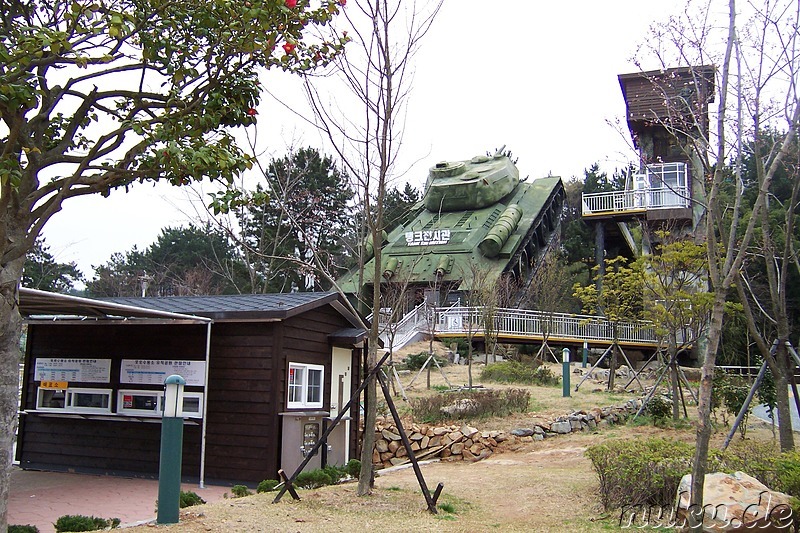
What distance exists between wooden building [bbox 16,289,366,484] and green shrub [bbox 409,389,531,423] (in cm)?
365

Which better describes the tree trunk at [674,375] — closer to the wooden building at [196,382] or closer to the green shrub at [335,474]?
the wooden building at [196,382]

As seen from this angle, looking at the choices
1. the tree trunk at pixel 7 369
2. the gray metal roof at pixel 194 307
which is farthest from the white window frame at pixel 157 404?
the tree trunk at pixel 7 369

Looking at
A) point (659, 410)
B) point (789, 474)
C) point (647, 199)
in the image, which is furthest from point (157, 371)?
point (647, 199)

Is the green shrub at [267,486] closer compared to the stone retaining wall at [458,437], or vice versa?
the green shrub at [267,486]

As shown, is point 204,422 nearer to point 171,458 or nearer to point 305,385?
point 305,385

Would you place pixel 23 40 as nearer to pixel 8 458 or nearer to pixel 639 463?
pixel 8 458

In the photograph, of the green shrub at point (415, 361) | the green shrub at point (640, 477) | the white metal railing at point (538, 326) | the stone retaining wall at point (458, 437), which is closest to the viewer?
the green shrub at point (640, 477)

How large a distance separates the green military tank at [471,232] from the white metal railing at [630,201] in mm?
3775

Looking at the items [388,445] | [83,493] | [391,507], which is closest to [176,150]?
[391,507]

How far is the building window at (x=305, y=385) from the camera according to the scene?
38.5 feet

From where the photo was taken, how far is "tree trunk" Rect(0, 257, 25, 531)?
5594 millimetres

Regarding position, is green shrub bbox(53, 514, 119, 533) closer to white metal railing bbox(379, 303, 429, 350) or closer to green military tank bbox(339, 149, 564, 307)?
white metal railing bbox(379, 303, 429, 350)

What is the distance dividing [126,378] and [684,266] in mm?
12506

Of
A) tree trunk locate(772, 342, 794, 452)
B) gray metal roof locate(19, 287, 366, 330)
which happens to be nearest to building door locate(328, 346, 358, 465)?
gray metal roof locate(19, 287, 366, 330)
